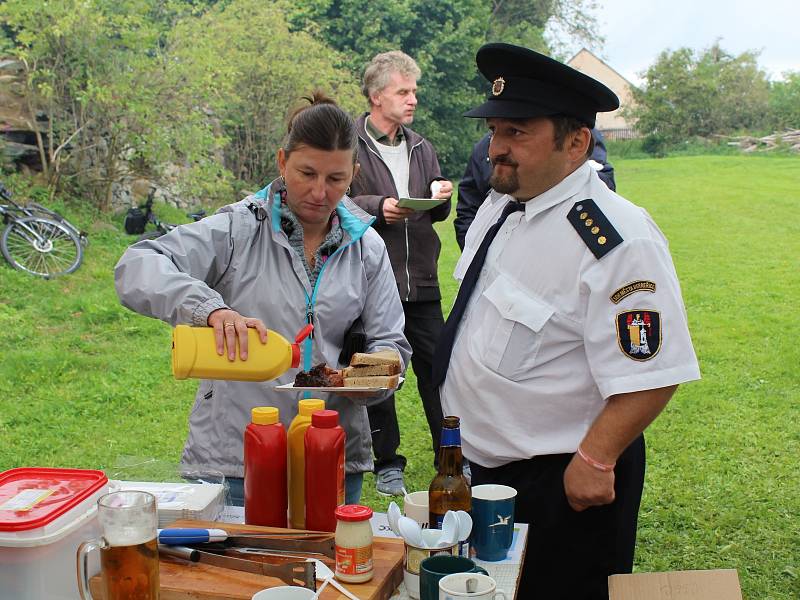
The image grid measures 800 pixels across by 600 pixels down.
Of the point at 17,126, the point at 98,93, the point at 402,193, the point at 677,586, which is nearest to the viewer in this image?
the point at 677,586

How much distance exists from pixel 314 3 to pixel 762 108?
73.7 ft

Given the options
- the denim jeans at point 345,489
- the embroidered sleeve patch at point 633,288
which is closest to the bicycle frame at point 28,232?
the denim jeans at point 345,489

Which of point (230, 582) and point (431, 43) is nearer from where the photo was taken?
point (230, 582)

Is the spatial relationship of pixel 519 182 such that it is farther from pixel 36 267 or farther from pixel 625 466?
pixel 36 267

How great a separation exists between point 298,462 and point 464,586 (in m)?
0.63

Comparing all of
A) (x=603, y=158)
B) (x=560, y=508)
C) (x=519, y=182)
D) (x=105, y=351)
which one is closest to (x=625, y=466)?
(x=560, y=508)

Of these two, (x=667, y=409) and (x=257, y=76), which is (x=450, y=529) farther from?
(x=257, y=76)

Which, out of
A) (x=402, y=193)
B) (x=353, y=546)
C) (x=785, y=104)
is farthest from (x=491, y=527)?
(x=785, y=104)

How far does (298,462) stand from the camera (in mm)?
2160

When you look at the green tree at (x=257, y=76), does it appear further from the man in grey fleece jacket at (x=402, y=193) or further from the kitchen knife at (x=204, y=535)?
the kitchen knife at (x=204, y=535)

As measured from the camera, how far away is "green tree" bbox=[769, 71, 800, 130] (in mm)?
33759

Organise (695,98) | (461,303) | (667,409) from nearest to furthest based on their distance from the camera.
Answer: (461,303) → (667,409) → (695,98)

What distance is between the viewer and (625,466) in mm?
2613

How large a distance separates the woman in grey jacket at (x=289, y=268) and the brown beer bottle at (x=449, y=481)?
55 cm
